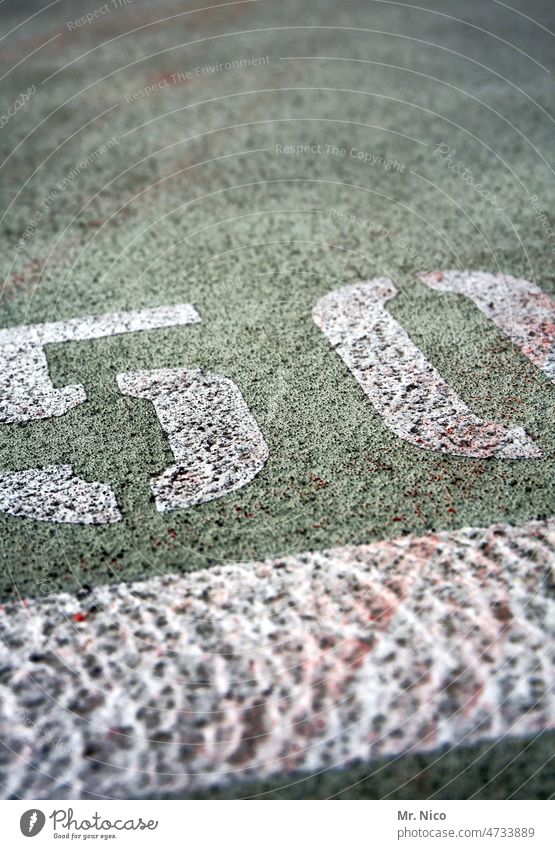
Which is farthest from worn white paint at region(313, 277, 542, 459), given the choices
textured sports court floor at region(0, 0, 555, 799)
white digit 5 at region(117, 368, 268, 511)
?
white digit 5 at region(117, 368, 268, 511)

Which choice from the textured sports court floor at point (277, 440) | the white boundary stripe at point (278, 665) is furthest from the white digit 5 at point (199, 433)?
the white boundary stripe at point (278, 665)

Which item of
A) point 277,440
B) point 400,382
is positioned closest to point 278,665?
point 277,440

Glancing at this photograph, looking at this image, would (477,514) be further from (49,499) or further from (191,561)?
(49,499)

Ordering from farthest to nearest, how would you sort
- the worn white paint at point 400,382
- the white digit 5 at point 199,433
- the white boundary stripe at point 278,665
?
the worn white paint at point 400,382, the white digit 5 at point 199,433, the white boundary stripe at point 278,665

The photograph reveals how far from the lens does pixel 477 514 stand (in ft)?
7.71

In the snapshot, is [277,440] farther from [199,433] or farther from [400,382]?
[400,382]

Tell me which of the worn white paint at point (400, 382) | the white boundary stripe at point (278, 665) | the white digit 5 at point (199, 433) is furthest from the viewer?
the worn white paint at point (400, 382)

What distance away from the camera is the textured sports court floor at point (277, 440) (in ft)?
6.13

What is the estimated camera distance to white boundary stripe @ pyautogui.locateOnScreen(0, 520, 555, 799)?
182 centimetres

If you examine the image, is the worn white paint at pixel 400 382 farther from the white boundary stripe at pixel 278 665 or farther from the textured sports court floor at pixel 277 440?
the white boundary stripe at pixel 278 665

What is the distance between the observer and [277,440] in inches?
105

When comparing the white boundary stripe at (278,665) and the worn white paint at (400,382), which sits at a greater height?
the worn white paint at (400,382)

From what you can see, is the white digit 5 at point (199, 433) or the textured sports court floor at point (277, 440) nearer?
the textured sports court floor at point (277, 440)

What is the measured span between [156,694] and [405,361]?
1468 mm
